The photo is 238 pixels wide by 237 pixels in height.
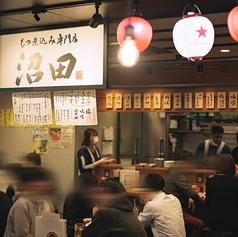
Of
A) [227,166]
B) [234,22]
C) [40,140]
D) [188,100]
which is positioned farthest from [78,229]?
[40,140]

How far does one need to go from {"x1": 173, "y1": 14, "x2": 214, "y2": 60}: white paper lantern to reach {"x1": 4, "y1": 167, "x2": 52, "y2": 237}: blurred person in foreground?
1.79m

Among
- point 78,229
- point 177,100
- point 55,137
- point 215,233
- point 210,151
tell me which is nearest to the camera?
point 78,229

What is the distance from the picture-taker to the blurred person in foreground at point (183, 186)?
477 cm

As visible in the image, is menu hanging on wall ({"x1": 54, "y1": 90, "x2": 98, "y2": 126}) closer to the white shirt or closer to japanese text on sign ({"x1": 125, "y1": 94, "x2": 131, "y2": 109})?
the white shirt

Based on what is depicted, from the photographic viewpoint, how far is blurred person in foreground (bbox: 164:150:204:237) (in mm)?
4766

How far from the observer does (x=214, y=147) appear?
6293 mm

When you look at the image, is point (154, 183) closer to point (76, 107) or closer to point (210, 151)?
point (76, 107)

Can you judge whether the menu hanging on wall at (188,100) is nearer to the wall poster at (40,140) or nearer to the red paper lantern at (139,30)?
the red paper lantern at (139,30)

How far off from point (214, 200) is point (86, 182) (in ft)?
5.63

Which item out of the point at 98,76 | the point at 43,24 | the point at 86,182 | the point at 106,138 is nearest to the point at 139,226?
the point at 86,182

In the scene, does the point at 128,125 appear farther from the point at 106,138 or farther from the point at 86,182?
the point at 86,182

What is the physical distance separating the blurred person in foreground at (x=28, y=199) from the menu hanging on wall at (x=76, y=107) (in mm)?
1088

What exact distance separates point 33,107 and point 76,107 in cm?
62

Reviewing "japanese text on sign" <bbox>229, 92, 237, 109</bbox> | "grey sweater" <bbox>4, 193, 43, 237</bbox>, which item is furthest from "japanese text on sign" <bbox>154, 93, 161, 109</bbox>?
"grey sweater" <bbox>4, 193, 43, 237</bbox>
